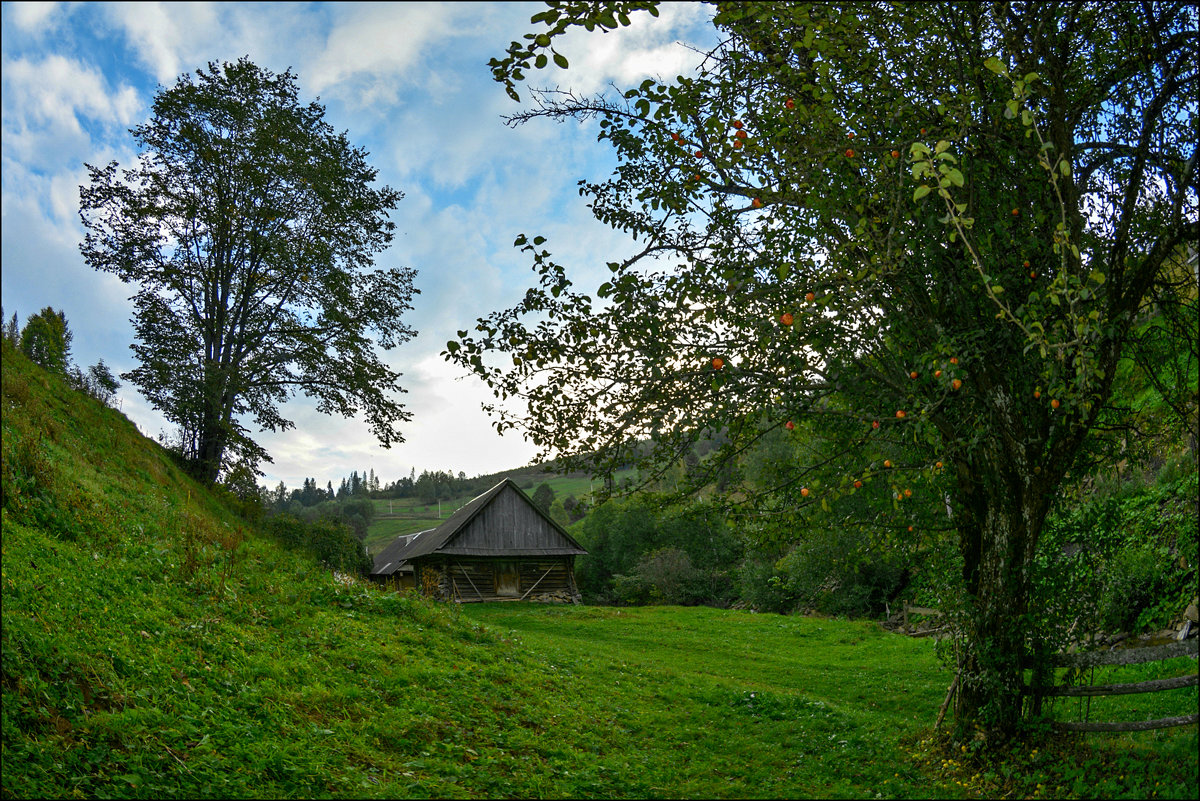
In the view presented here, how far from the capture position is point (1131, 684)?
5.86 m

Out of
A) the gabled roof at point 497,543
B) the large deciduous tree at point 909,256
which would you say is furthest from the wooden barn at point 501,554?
the large deciduous tree at point 909,256

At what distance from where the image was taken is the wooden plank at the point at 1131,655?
18.0 feet

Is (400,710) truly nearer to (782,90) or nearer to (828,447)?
(828,447)

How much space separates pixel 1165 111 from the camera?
6.78 m

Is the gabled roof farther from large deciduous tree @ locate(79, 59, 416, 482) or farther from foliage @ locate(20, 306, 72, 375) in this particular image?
foliage @ locate(20, 306, 72, 375)

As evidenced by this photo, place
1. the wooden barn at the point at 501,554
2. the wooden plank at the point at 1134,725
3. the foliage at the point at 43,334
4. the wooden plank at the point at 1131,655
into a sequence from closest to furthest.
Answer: the wooden plank at the point at 1134,725 < the wooden plank at the point at 1131,655 < the wooden barn at the point at 501,554 < the foliage at the point at 43,334

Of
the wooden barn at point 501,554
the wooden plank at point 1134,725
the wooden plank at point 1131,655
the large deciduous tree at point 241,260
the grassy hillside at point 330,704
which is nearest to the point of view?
the grassy hillside at point 330,704

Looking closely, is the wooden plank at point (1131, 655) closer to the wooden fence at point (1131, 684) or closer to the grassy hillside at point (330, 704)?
the wooden fence at point (1131, 684)

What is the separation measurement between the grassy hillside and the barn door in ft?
68.4

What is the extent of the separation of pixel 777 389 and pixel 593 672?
647cm

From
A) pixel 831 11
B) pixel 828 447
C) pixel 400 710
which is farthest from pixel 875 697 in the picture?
pixel 831 11

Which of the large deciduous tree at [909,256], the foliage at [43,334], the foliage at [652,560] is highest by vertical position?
the foliage at [43,334]

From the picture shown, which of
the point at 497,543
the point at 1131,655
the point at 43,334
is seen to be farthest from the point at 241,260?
the point at 43,334

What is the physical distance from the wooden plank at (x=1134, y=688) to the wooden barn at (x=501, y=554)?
89.8ft
